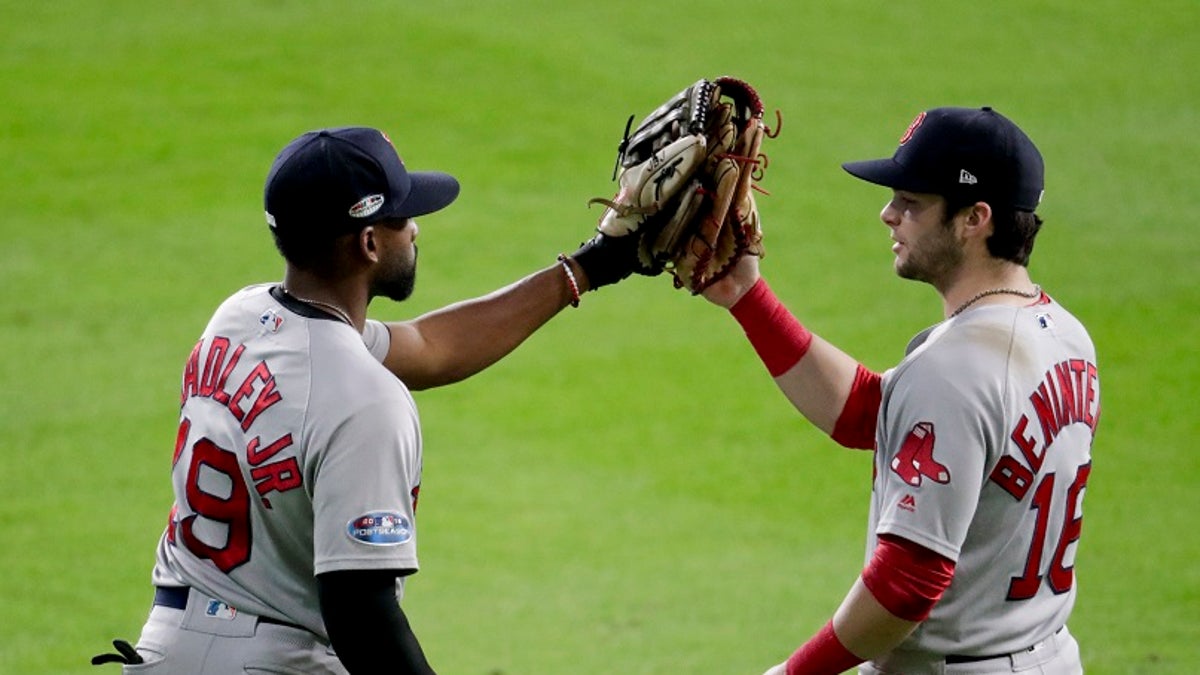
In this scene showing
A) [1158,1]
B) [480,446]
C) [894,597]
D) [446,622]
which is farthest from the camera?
[1158,1]

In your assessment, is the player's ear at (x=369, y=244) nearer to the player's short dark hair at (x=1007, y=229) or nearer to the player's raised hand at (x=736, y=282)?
the player's raised hand at (x=736, y=282)

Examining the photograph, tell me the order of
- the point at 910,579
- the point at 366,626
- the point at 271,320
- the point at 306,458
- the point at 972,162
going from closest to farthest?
1. the point at 366,626
2. the point at 306,458
3. the point at 910,579
4. the point at 271,320
5. the point at 972,162

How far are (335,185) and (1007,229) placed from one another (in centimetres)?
152

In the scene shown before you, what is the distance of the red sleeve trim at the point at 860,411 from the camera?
4156 millimetres

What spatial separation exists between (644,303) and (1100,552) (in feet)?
12.6

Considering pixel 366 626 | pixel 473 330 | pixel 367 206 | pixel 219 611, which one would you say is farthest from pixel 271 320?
pixel 473 330

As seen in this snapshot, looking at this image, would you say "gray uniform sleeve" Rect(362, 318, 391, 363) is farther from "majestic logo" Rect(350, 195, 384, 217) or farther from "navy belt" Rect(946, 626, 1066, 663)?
"navy belt" Rect(946, 626, 1066, 663)

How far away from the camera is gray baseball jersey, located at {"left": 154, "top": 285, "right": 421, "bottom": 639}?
3.19 m

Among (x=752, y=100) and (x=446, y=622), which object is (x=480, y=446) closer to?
(x=446, y=622)

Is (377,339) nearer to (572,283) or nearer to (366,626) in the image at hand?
(572,283)

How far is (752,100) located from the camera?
172 inches

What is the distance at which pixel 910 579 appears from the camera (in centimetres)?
337

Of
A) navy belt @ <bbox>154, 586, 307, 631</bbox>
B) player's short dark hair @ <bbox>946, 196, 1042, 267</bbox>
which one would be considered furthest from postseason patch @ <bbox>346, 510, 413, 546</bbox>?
player's short dark hair @ <bbox>946, 196, 1042, 267</bbox>

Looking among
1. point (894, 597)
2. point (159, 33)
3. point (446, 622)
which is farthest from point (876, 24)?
point (894, 597)
